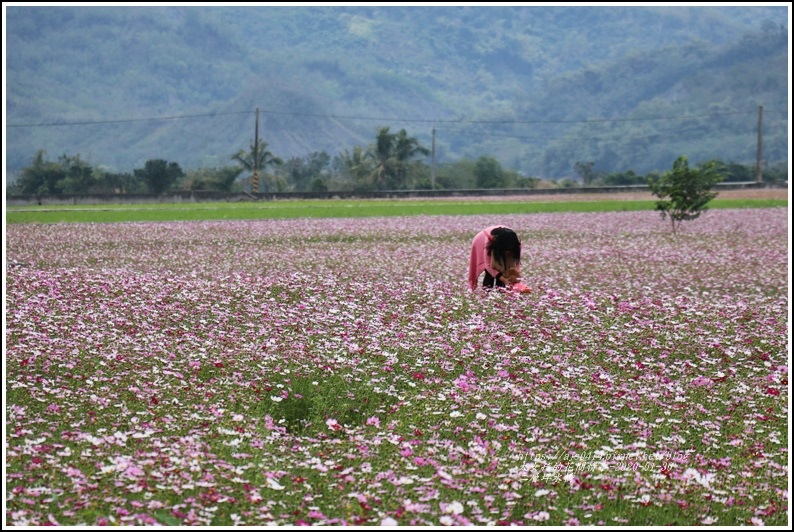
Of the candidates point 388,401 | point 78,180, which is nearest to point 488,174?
point 78,180

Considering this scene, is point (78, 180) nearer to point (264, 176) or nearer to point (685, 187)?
Answer: point (264, 176)

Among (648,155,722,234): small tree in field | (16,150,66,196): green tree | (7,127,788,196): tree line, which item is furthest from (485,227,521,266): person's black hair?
(16,150,66,196): green tree

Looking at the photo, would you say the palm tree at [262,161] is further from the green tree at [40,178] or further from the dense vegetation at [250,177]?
the green tree at [40,178]

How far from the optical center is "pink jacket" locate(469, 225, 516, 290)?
607 inches

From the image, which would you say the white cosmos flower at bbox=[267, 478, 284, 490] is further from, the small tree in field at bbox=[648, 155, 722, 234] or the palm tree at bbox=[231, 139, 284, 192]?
the palm tree at bbox=[231, 139, 284, 192]

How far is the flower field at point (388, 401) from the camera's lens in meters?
6.36

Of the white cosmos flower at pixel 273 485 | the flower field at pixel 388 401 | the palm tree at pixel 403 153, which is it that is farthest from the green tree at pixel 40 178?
the white cosmos flower at pixel 273 485

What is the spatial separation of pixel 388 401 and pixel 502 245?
21.9ft

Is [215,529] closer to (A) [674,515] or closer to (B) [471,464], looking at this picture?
(B) [471,464]

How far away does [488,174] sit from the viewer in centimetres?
11231

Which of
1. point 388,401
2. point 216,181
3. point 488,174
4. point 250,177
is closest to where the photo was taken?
point 388,401

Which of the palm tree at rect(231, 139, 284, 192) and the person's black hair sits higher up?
the palm tree at rect(231, 139, 284, 192)

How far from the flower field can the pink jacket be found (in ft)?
1.90

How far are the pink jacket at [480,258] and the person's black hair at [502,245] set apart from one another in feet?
0.25
